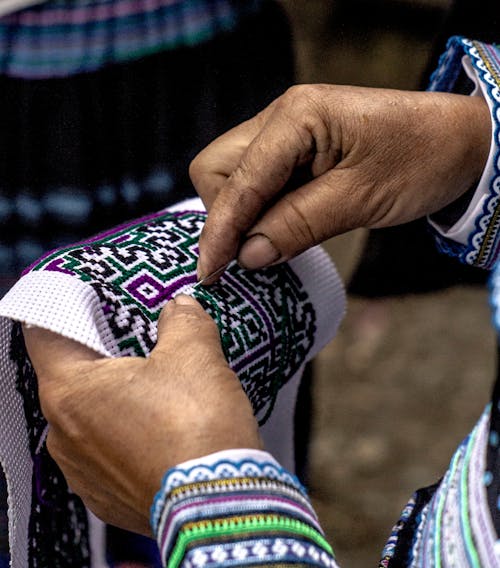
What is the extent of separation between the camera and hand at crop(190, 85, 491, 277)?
0.61m

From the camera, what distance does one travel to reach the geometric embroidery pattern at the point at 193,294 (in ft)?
1.75

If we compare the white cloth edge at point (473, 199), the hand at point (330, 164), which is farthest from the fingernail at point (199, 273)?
the white cloth edge at point (473, 199)

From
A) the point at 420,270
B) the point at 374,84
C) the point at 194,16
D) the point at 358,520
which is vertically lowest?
the point at 358,520

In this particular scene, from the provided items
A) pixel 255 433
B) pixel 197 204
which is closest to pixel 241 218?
pixel 197 204

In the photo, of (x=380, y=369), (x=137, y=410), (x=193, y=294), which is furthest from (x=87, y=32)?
(x=380, y=369)

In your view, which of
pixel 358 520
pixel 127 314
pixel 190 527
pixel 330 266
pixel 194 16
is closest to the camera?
pixel 190 527

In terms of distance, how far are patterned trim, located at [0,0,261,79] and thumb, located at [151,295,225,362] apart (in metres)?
0.35

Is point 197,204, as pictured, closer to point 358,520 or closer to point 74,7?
point 74,7

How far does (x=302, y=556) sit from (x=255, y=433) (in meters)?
0.07

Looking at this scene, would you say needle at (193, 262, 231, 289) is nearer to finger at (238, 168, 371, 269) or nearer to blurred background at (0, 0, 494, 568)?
finger at (238, 168, 371, 269)

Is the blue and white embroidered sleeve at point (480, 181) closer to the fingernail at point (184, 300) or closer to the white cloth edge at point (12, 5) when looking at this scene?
the fingernail at point (184, 300)

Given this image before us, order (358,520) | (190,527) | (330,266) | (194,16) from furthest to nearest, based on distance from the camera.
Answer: (358,520) → (194,16) → (330,266) → (190,527)

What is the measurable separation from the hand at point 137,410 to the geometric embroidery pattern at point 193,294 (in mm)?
29

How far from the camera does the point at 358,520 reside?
1.51 meters
